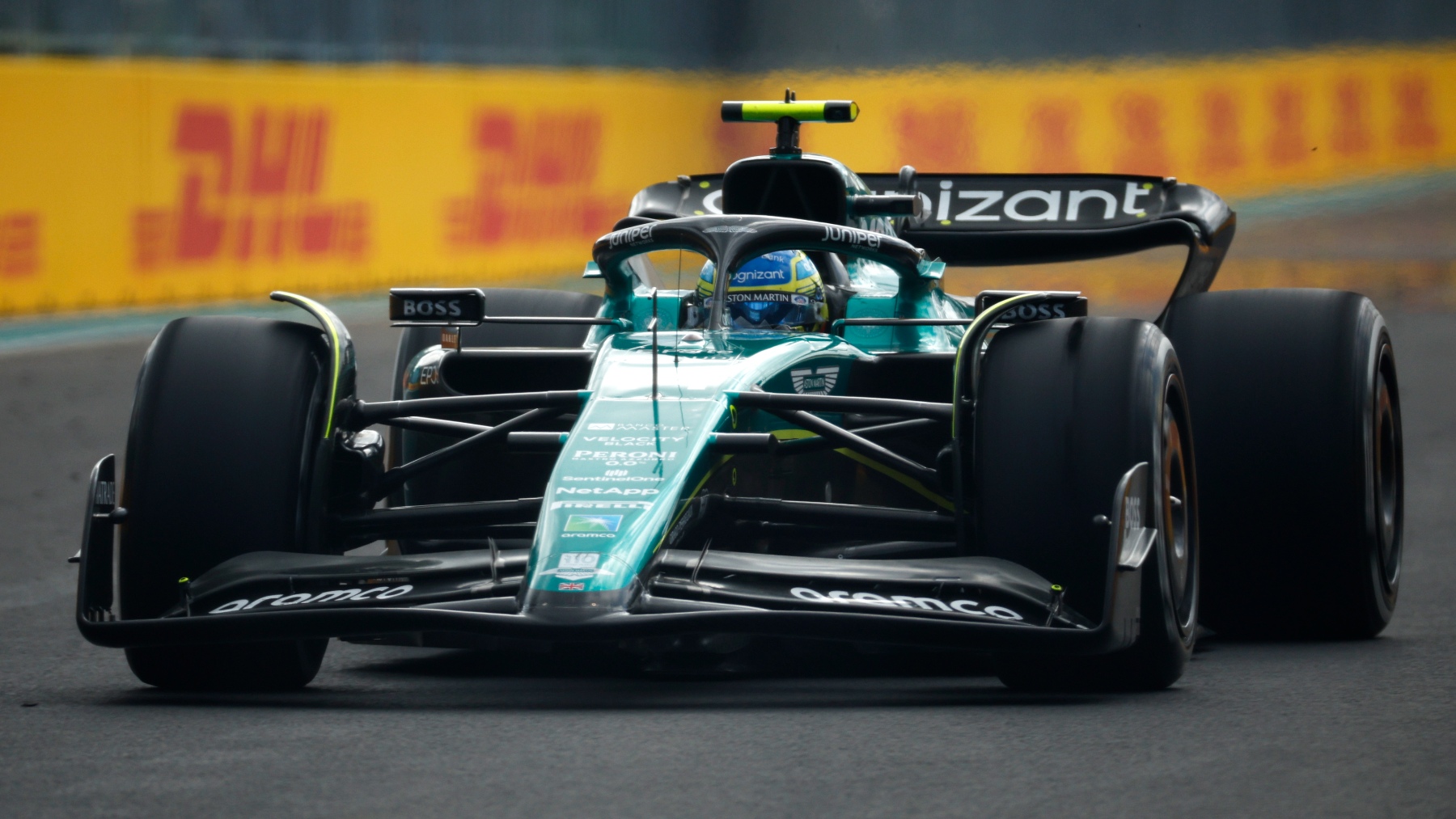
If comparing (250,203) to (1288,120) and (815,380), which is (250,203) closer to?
(1288,120)

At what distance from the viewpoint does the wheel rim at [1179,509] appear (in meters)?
5.14

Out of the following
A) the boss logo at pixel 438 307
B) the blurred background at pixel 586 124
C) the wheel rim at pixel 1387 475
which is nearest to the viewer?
the boss logo at pixel 438 307

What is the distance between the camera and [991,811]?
3488mm

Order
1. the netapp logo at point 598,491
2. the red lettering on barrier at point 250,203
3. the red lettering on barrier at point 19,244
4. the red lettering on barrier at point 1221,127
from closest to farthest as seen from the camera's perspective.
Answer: the netapp logo at point 598,491
the red lettering on barrier at point 19,244
the red lettering on barrier at point 250,203
the red lettering on barrier at point 1221,127

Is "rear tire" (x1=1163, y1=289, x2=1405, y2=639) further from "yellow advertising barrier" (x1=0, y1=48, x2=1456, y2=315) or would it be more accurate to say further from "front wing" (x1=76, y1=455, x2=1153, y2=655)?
"yellow advertising barrier" (x1=0, y1=48, x2=1456, y2=315)

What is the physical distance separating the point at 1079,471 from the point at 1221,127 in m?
11.1

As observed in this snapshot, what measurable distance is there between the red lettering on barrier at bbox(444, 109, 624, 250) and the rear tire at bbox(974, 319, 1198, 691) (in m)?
11.9

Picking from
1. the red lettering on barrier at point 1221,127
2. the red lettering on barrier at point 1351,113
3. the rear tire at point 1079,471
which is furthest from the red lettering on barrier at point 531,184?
the rear tire at point 1079,471

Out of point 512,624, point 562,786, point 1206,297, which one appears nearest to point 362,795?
point 562,786

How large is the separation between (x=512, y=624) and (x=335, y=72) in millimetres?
12458

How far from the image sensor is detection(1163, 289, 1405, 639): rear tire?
20.9 ft

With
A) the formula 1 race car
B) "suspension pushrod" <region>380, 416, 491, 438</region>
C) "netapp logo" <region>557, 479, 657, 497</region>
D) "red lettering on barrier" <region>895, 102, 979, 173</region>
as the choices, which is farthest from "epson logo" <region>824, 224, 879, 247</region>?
"red lettering on barrier" <region>895, 102, 979, 173</region>

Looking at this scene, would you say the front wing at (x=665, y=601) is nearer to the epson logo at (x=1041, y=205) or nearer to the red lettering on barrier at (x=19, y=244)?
the epson logo at (x=1041, y=205)

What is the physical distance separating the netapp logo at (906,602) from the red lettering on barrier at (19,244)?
1021 cm
